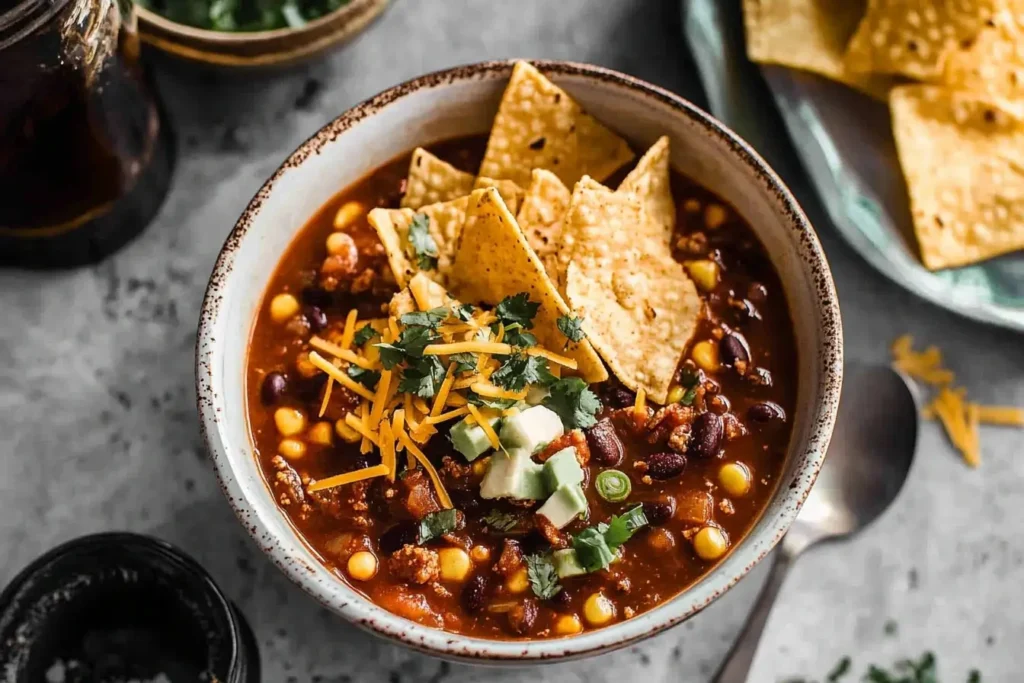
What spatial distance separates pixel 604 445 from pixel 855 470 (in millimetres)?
940

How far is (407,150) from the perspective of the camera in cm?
307

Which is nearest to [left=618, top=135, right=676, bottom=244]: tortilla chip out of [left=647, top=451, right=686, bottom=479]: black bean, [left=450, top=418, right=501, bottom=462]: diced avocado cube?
[left=647, top=451, right=686, bottom=479]: black bean

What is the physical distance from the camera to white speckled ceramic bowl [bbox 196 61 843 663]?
8.02 ft

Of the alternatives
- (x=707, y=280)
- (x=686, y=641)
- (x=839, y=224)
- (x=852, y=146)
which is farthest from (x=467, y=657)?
(x=852, y=146)

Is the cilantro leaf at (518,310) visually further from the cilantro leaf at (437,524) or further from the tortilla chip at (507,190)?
the cilantro leaf at (437,524)

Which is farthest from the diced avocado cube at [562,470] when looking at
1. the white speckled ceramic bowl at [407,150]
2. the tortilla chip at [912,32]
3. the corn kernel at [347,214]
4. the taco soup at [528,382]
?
the tortilla chip at [912,32]

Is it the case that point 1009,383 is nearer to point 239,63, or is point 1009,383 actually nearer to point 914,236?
point 914,236

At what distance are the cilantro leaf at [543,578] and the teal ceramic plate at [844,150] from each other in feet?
4.59

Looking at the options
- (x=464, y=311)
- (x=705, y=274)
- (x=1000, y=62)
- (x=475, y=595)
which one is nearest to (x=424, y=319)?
(x=464, y=311)

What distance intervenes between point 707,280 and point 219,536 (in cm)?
157

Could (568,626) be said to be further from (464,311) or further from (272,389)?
(272,389)

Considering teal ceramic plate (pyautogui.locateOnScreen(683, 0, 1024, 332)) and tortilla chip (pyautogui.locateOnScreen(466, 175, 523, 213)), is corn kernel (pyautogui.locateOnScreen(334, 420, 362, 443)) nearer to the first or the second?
tortilla chip (pyautogui.locateOnScreen(466, 175, 523, 213))

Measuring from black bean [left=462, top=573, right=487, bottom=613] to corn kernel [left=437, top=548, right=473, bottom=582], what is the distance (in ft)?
0.10

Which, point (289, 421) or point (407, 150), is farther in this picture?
point (407, 150)
